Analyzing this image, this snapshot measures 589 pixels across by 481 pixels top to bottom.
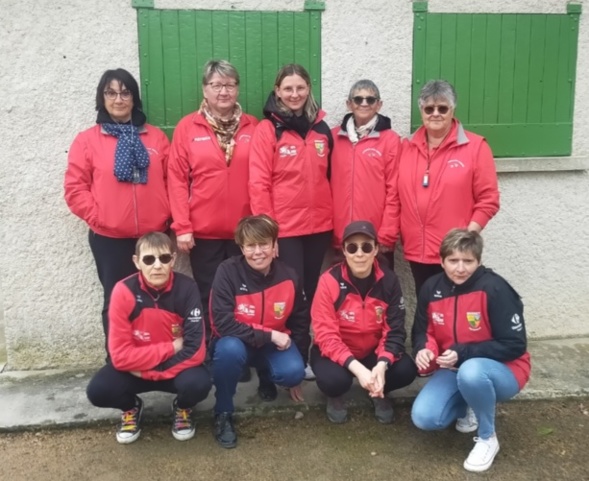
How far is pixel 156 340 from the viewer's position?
3.46 m

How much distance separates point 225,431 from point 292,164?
159 centimetres

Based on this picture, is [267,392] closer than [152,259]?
→ No

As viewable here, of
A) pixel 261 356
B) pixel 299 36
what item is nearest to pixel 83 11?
pixel 299 36

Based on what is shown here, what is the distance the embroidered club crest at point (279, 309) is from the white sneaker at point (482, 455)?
1.23 metres

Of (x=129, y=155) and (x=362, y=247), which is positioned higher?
(x=129, y=155)

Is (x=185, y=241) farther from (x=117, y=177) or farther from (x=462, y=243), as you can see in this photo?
(x=462, y=243)

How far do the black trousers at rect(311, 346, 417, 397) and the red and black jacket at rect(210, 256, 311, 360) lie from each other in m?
0.33

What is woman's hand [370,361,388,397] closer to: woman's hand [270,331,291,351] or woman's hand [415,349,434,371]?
woman's hand [415,349,434,371]

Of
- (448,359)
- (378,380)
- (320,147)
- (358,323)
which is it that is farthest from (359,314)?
(320,147)

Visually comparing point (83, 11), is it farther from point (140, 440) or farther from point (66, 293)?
point (140, 440)

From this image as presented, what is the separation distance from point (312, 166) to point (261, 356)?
118 cm

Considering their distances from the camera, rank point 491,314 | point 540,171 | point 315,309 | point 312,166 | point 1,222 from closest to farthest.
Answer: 1. point 491,314
2. point 315,309
3. point 312,166
4. point 1,222
5. point 540,171

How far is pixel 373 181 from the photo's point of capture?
397cm

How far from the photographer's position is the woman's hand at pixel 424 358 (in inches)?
131
